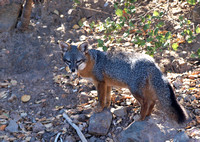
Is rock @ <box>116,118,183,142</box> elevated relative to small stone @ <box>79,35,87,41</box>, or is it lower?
lower

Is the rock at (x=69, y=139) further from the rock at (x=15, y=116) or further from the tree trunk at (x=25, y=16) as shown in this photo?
the tree trunk at (x=25, y=16)

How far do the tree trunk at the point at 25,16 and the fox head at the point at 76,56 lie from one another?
3.14 metres

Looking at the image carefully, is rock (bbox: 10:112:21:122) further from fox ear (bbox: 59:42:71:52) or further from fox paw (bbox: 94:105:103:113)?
fox ear (bbox: 59:42:71:52)

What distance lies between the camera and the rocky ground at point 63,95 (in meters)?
5.35

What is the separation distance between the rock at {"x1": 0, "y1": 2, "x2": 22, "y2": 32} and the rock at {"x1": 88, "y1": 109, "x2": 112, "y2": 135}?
472cm

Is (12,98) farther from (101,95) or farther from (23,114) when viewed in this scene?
(101,95)

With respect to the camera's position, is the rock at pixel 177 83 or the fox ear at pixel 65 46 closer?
the fox ear at pixel 65 46

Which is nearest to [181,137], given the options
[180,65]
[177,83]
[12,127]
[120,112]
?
[120,112]

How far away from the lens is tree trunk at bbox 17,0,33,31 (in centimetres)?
838

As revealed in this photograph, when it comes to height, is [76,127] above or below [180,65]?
below

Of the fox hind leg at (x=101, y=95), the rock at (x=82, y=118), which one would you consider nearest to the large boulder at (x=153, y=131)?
the fox hind leg at (x=101, y=95)

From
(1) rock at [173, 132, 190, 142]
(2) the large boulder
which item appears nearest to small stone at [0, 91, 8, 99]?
(2) the large boulder

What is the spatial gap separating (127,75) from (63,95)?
1996 mm

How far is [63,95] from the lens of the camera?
21.6 ft
